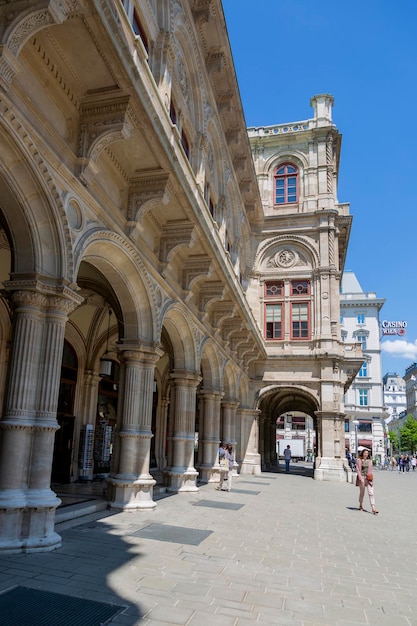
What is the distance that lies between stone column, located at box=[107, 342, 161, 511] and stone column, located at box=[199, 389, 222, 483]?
23.1ft

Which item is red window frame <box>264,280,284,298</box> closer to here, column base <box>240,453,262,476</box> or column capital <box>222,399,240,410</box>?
column capital <box>222,399,240,410</box>

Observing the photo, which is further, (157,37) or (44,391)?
(157,37)

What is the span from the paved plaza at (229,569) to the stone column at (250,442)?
14820mm

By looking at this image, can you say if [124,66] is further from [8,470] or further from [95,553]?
[95,553]

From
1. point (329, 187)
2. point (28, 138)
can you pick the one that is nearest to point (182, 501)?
point (28, 138)

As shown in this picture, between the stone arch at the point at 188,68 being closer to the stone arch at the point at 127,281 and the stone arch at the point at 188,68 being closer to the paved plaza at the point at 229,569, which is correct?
the stone arch at the point at 127,281

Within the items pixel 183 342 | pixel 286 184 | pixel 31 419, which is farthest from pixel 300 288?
pixel 31 419

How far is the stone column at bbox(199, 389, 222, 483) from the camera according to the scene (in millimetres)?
17672

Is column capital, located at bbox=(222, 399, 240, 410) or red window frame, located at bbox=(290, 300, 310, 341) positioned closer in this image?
column capital, located at bbox=(222, 399, 240, 410)

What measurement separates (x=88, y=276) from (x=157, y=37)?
5782 millimetres

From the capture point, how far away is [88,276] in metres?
12.5

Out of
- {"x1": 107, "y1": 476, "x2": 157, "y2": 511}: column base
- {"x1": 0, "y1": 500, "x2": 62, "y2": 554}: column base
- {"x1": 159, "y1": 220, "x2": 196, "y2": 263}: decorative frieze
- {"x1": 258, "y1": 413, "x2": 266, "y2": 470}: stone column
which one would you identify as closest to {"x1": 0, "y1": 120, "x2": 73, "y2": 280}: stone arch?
{"x1": 0, "y1": 500, "x2": 62, "y2": 554}: column base

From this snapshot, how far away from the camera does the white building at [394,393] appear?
138 m

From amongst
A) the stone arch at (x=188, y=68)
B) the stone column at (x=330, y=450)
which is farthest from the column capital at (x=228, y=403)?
the stone arch at (x=188, y=68)
